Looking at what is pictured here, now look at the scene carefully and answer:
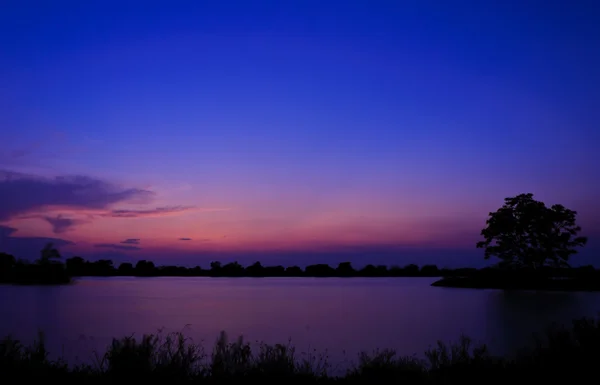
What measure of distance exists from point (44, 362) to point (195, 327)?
50.1 feet

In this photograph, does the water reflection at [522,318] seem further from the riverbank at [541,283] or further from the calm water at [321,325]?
the riverbank at [541,283]

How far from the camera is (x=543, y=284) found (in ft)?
159

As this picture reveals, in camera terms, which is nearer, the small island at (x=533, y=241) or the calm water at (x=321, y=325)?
the calm water at (x=321, y=325)

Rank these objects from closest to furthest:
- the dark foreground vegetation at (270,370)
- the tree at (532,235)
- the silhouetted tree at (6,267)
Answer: the dark foreground vegetation at (270,370) → the tree at (532,235) → the silhouetted tree at (6,267)

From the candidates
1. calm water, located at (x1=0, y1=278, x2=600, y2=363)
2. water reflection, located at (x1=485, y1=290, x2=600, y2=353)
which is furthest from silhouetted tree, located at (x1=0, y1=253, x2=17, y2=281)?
water reflection, located at (x1=485, y1=290, x2=600, y2=353)

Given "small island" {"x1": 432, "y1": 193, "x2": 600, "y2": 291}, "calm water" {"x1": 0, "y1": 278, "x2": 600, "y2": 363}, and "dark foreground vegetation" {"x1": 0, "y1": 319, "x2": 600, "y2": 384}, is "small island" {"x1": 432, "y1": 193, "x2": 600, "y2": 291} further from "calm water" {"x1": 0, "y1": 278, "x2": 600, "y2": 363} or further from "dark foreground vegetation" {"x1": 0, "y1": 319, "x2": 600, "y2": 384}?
"dark foreground vegetation" {"x1": 0, "y1": 319, "x2": 600, "y2": 384}

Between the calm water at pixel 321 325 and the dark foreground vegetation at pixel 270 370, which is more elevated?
the dark foreground vegetation at pixel 270 370

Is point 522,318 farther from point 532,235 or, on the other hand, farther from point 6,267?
point 6,267

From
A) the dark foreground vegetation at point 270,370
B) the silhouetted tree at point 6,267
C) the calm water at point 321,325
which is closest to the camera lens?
the dark foreground vegetation at point 270,370

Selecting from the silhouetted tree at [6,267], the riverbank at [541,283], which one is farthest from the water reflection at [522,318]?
the silhouetted tree at [6,267]

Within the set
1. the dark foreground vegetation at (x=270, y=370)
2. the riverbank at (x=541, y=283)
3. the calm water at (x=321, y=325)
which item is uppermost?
the riverbank at (x=541, y=283)

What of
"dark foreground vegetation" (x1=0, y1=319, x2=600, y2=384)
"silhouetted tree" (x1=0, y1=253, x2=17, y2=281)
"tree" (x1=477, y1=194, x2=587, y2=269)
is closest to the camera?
"dark foreground vegetation" (x1=0, y1=319, x2=600, y2=384)

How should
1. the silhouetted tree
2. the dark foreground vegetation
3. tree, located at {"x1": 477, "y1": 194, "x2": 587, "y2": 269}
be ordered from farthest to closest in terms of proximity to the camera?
the silhouetted tree < tree, located at {"x1": 477, "y1": 194, "x2": 587, "y2": 269} < the dark foreground vegetation

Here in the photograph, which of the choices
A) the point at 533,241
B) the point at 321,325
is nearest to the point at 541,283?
the point at 533,241
